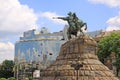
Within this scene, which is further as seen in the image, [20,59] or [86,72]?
[20,59]

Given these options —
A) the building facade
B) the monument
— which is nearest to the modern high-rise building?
the building facade

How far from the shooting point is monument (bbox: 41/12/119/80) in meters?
37.0

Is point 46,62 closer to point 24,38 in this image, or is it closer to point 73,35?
point 24,38

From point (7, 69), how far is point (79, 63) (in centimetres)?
7529

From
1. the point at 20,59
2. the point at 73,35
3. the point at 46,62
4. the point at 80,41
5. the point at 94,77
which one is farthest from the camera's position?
the point at 20,59

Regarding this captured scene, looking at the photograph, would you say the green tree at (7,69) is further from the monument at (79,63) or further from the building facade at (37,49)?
the monument at (79,63)

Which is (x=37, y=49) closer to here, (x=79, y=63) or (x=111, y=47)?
(x=111, y=47)

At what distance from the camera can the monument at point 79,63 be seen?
3703 cm

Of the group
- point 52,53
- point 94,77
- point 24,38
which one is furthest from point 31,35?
point 94,77

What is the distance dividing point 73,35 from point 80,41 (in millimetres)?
2839

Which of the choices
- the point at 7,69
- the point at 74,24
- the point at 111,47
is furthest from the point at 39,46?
the point at 74,24

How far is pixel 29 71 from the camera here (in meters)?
100

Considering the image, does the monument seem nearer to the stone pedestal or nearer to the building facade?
the stone pedestal

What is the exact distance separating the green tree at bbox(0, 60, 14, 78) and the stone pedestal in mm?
67047
